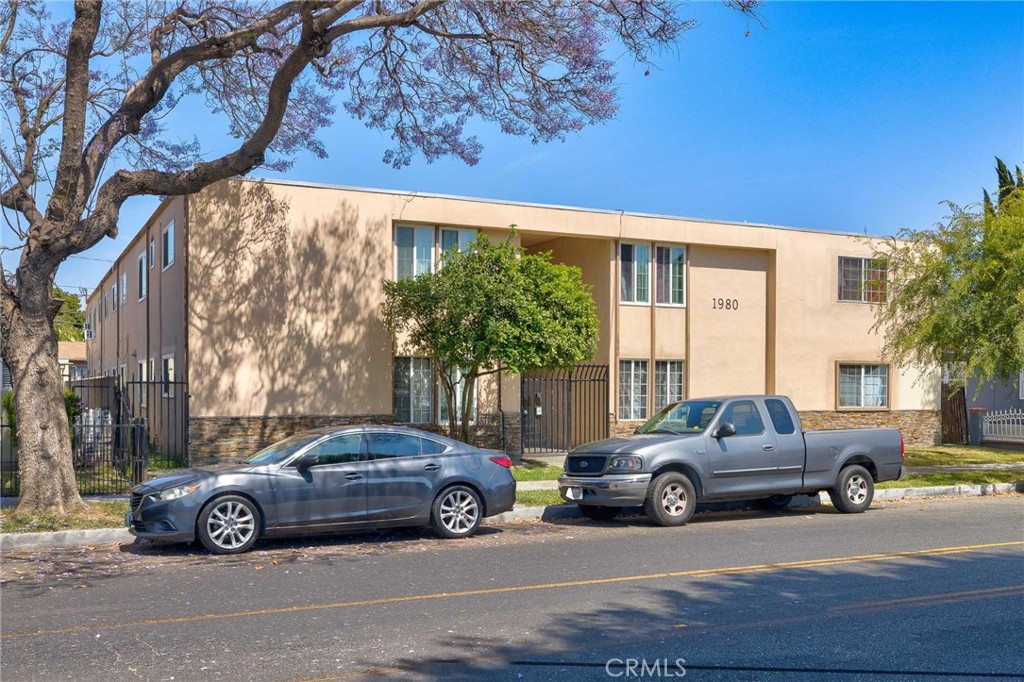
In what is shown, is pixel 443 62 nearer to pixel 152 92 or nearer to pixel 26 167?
pixel 152 92

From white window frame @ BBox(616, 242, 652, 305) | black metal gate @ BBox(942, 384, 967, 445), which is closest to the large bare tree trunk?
white window frame @ BBox(616, 242, 652, 305)

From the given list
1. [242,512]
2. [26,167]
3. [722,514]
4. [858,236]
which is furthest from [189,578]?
[858,236]

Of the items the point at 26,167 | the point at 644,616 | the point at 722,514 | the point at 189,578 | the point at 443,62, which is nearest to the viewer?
the point at 644,616

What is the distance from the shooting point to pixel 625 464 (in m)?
13.1

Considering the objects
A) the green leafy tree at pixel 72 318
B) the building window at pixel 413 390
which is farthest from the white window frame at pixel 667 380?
the green leafy tree at pixel 72 318

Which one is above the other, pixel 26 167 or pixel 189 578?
pixel 26 167

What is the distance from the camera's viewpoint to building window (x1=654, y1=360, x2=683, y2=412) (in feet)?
77.7

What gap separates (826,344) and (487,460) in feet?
51.2

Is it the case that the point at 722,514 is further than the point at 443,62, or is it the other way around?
the point at 443,62

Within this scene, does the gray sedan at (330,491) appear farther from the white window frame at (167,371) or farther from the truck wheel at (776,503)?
the white window frame at (167,371)

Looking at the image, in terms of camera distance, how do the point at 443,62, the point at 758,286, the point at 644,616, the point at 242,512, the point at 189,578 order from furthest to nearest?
the point at 758,286, the point at 443,62, the point at 242,512, the point at 189,578, the point at 644,616

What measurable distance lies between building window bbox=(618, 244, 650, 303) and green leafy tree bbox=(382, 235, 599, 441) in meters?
4.16

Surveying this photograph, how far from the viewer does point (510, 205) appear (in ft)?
69.8

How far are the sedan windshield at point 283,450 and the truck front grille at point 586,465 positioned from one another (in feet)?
12.7
